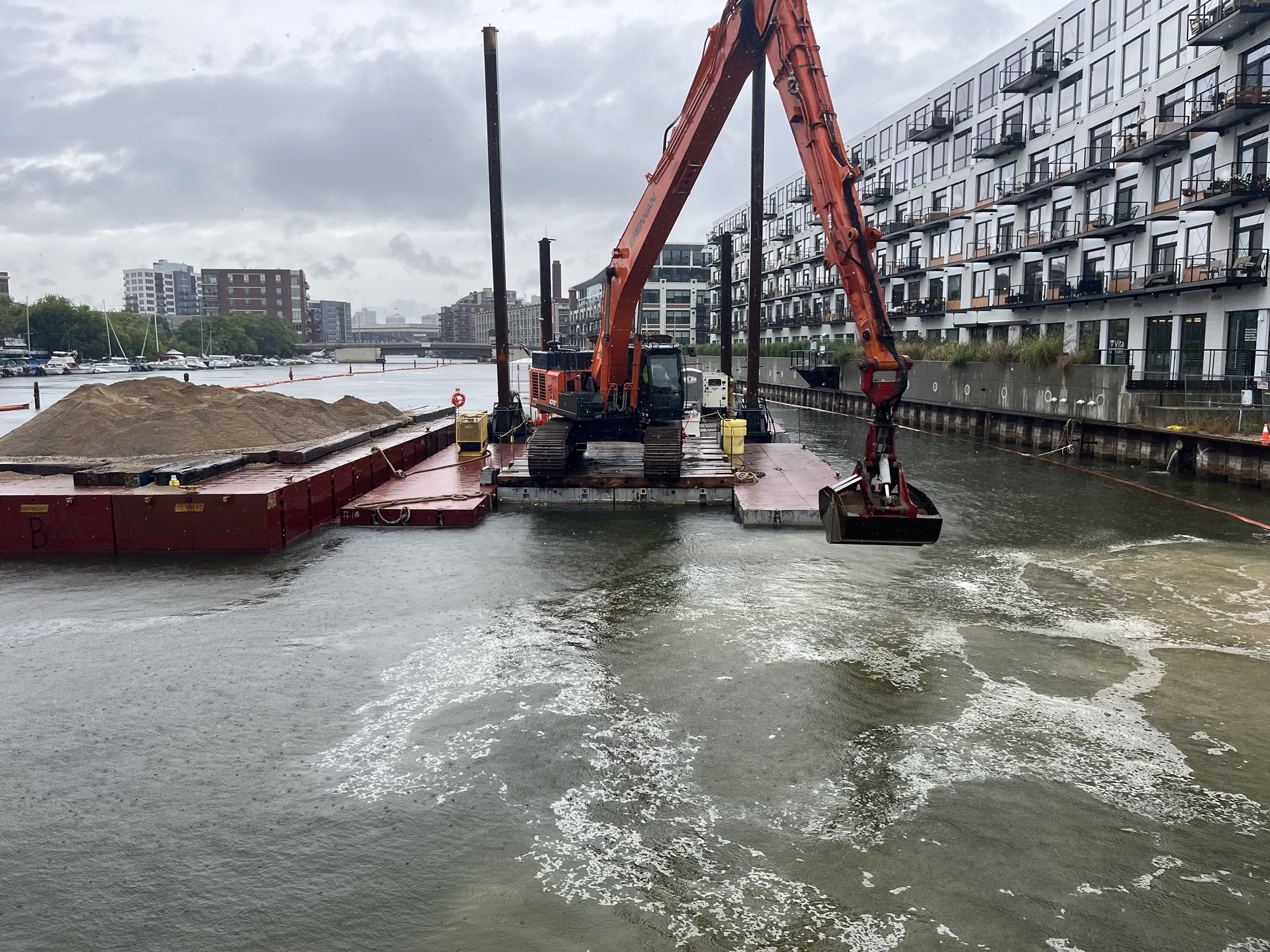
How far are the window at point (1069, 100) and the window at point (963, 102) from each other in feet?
32.1

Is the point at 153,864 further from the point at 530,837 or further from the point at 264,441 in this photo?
the point at 264,441

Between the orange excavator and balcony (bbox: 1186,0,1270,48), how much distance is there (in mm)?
24163

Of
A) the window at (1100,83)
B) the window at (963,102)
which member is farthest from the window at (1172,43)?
the window at (963,102)

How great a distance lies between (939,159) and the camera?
61.6 metres

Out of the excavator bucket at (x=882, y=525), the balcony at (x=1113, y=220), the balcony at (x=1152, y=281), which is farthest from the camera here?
the balcony at (x=1113, y=220)

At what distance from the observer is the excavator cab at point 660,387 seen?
75.9ft

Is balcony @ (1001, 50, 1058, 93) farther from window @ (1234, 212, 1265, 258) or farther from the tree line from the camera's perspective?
the tree line

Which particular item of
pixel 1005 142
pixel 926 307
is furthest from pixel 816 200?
pixel 926 307

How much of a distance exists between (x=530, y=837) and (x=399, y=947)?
4.86 ft

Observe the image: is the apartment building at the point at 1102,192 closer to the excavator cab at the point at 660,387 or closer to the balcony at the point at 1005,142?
the balcony at the point at 1005,142

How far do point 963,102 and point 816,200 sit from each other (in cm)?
5180

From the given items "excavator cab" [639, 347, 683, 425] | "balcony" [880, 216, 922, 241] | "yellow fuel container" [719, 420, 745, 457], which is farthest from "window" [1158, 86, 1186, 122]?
"excavator cab" [639, 347, 683, 425]

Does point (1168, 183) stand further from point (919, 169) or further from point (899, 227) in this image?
point (919, 169)

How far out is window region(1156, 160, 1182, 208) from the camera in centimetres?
3838
